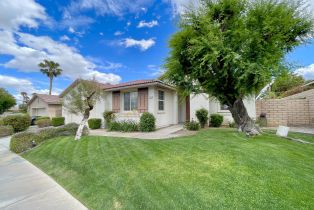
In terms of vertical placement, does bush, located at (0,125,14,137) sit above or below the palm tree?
below

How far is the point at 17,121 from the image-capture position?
1758 centimetres

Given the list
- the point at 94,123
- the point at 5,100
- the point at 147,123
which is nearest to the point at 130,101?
the point at 147,123

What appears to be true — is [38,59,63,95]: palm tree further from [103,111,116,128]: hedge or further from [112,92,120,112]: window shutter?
[103,111,116,128]: hedge

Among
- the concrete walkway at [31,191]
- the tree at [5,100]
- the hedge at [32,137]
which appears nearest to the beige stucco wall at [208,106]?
the hedge at [32,137]

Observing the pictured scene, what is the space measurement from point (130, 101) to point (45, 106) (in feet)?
63.0

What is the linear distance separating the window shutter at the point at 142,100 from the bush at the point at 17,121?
40.4 feet

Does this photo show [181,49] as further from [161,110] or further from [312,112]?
[312,112]

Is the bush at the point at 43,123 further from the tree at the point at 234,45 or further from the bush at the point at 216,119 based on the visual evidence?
the bush at the point at 216,119

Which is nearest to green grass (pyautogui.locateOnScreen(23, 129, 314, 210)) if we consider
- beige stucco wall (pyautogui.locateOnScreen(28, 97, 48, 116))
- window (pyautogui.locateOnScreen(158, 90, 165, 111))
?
window (pyautogui.locateOnScreen(158, 90, 165, 111))

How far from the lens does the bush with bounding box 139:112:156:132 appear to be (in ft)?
42.1

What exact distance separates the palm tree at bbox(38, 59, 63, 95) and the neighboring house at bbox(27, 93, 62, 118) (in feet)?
41.6

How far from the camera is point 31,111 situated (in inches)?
1208

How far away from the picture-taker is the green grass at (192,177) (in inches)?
123

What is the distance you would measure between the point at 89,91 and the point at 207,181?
7885 mm
